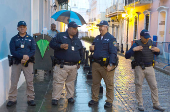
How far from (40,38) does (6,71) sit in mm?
2766

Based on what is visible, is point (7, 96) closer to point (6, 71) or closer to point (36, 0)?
point (6, 71)

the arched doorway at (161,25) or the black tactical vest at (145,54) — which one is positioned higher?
the arched doorway at (161,25)

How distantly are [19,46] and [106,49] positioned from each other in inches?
79.5

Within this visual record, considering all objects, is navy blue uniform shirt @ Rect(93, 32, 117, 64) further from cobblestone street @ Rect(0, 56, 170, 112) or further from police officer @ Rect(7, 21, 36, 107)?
police officer @ Rect(7, 21, 36, 107)

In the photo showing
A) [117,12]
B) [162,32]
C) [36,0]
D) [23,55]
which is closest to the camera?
[23,55]

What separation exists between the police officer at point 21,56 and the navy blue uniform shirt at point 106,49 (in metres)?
1.56

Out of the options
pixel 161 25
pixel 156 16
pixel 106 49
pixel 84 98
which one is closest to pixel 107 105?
pixel 84 98

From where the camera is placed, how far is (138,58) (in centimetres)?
546

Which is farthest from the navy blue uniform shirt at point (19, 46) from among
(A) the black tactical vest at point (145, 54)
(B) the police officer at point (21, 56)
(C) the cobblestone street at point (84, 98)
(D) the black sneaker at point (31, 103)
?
(A) the black tactical vest at point (145, 54)

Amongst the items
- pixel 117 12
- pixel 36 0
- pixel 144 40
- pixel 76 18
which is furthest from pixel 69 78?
pixel 117 12

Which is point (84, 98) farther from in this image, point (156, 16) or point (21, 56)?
point (156, 16)

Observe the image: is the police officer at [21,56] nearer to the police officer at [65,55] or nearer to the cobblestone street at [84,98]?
the cobblestone street at [84,98]

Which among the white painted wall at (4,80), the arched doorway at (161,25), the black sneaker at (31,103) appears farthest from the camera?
the arched doorway at (161,25)

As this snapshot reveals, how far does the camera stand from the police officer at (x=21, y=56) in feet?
17.5
